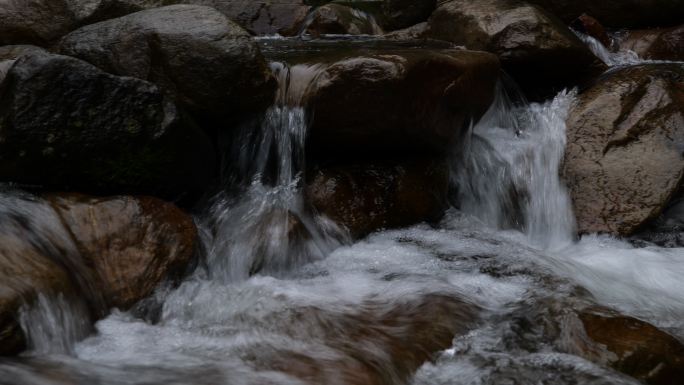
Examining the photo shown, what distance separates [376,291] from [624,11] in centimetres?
675

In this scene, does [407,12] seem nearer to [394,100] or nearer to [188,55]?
[394,100]

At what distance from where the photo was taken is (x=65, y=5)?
19.0ft

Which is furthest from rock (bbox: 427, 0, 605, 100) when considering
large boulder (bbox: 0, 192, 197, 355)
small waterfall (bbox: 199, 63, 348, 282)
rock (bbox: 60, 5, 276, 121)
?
large boulder (bbox: 0, 192, 197, 355)

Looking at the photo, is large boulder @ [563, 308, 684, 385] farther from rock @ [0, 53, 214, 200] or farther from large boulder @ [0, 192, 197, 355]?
rock @ [0, 53, 214, 200]

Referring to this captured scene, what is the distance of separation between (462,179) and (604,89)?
67.5 inches

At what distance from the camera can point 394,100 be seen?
15.7 feet

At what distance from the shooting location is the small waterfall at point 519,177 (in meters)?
5.47

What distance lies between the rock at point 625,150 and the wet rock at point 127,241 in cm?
346

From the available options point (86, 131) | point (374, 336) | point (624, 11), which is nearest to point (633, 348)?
point (374, 336)

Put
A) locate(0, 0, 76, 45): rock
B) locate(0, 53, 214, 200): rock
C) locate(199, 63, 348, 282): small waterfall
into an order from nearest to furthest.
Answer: locate(0, 53, 214, 200): rock
locate(199, 63, 348, 282): small waterfall
locate(0, 0, 76, 45): rock

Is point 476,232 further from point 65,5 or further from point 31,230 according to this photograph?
point 65,5

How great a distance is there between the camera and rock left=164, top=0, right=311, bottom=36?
10.7 m

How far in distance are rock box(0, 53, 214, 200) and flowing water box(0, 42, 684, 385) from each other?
471 millimetres

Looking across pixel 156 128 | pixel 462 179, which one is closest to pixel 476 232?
pixel 462 179
